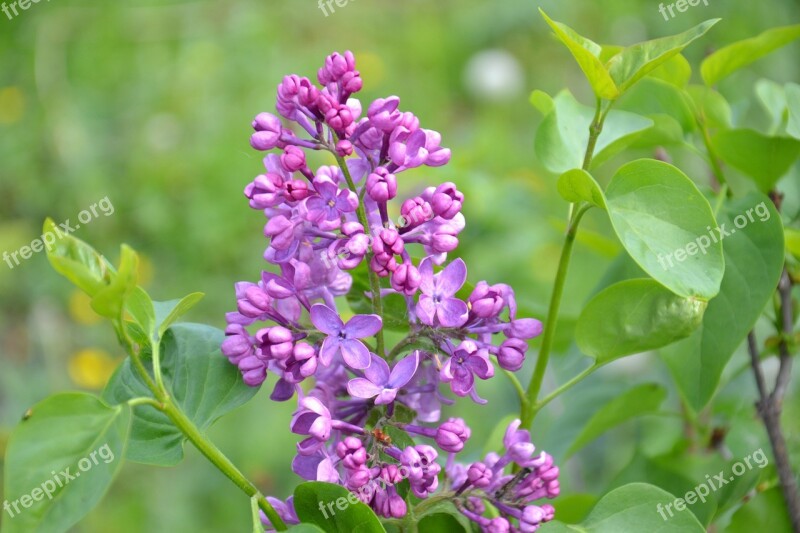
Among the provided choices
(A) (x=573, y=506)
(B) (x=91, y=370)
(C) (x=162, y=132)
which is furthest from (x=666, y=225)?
(C) (x=162, y=132)

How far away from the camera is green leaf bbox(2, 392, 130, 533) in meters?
0.61

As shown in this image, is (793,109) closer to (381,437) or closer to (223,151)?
(381,437)

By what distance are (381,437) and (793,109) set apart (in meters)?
0.51

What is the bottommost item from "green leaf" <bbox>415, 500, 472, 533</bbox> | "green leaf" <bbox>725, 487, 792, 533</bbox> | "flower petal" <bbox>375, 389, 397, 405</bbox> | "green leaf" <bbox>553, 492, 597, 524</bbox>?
"green leaf" <bbox>725, 487, 792, 533</bbox>

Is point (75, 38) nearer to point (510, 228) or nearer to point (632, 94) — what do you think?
point (510, 228)

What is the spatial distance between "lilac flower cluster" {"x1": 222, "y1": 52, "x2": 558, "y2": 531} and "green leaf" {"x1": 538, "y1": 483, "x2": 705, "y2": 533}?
0.12ft

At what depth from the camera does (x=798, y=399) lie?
2207mm

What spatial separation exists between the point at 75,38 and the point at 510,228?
2.11m

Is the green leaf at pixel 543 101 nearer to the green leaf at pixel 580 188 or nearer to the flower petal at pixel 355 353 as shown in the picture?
the green leaf at pixel 580 188

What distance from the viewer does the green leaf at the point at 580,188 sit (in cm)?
71

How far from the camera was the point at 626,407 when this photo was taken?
1052mm

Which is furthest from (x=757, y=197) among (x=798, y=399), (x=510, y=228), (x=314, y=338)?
(x=798, y=399)

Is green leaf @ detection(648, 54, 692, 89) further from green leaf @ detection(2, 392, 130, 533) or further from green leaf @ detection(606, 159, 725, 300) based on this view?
green leaf @ detection(2, 392, 130, 533)

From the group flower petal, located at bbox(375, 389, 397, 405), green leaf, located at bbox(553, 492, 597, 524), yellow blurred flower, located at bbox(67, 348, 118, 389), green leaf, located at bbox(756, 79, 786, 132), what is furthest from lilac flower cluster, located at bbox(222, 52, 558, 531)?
yellow blurred flower, located at bbox(67, 348, 118, 389)
